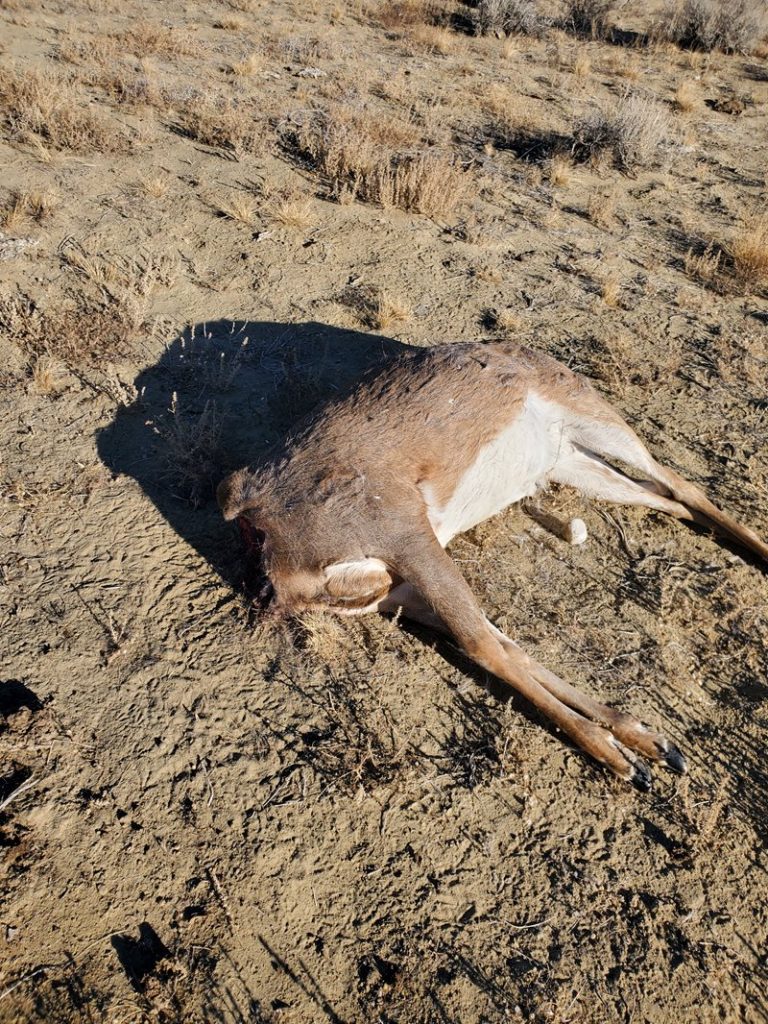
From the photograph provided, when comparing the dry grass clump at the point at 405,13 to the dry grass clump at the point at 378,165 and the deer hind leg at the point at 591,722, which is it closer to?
the dry grass clump at the point at 378,165

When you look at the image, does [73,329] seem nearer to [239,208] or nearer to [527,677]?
[239,208]

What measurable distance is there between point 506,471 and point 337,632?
4.47 ft

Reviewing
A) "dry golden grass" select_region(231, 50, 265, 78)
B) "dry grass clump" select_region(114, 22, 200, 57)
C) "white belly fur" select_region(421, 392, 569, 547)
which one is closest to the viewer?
"white belly fur" select_region(421, 392, 569, 547)

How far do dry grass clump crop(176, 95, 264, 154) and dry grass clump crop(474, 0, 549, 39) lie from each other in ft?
20.1

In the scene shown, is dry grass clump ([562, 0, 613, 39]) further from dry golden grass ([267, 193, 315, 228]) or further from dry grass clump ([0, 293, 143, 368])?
dry grass clump ([0, 293, 143, 368])

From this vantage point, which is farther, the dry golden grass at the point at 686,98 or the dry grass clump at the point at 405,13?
the dry grass clump at the point at 405,13

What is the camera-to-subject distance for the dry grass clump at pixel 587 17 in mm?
12695

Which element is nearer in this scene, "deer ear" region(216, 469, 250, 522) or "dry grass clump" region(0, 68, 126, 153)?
"deer ear" region(216, 469, 250, 522)

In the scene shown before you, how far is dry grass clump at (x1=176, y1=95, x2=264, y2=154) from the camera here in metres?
7.90

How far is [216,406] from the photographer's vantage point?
498 cm

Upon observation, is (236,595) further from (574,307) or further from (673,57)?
(673,57)

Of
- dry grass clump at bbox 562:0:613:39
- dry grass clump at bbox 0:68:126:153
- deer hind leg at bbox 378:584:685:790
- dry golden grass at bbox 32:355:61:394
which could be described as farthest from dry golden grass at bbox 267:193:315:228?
dry grass clump at bbox 562:0:613:39

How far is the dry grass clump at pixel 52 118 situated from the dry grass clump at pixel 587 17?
963cm

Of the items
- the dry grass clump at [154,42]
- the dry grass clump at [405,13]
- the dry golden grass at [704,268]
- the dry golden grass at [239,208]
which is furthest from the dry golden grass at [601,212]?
the dry grass clump at [405,13]
